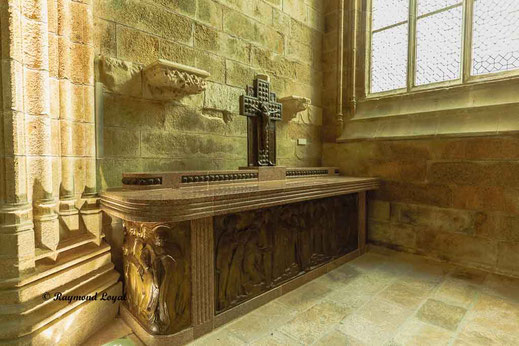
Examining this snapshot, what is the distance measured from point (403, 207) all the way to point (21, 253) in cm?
348

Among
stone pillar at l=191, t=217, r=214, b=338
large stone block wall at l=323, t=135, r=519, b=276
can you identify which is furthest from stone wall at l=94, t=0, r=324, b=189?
large stone block wall at l=323, t=135, r=519, b=276

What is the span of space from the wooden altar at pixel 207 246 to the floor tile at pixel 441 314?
34.3 inches

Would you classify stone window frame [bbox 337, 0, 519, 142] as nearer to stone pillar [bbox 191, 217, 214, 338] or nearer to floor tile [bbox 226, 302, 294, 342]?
floor tile [bbox 226, 302, 294, 342]

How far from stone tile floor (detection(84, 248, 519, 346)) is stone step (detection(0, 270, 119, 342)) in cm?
30

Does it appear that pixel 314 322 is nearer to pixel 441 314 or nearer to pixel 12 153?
pixel 441 314

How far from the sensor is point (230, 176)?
2367mm

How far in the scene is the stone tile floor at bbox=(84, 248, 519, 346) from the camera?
5.44 feet

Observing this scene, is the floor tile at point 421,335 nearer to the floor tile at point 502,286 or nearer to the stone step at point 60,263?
the floor tile at point 502,286

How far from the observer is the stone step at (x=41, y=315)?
1400 millimetres

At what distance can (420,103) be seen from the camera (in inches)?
127

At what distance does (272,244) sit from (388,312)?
94 centimetres

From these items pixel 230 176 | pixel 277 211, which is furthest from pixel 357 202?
pixel 230 176

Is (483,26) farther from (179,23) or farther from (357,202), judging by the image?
(179,23)

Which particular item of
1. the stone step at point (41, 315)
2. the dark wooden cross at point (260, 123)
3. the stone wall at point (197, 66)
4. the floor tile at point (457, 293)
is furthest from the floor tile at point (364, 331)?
the stone wall at point (197, 66)
